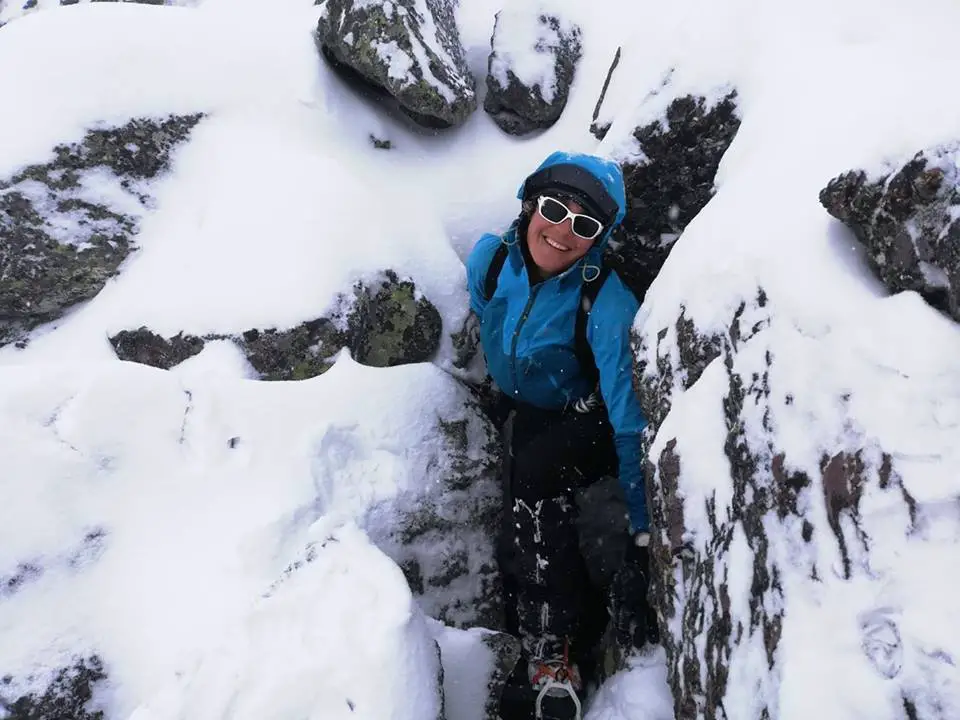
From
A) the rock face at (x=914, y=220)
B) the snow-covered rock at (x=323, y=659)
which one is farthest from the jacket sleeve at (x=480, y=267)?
the rock face at (x=914, y=220)

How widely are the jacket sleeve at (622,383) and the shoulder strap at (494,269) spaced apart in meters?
0.85

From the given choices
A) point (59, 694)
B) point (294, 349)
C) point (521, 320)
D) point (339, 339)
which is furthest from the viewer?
point (339, 339)

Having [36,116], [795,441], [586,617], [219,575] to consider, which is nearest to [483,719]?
[586,617]

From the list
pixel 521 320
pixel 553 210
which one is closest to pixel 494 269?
pixel 521 320

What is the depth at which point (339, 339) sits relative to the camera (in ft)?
14.6

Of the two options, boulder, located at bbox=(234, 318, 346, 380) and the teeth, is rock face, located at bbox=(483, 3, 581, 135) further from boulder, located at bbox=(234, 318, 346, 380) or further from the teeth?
boulder, located at bbox=(234, 318, 346, 380)

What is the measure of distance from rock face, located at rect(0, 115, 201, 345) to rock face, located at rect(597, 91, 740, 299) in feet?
12.3

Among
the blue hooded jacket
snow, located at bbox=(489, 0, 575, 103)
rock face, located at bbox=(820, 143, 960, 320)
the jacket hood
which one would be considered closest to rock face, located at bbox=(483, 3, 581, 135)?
snow, located at bbox=(489, 0, 575, 103)

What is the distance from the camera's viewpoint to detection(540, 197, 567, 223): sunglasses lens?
3.77 metres

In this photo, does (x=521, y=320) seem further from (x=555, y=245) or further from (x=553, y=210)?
(x=553, y=210)

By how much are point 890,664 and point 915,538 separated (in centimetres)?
34

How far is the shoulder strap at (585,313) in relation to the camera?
378cm

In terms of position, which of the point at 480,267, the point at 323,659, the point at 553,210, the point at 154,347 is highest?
the point at 553,210

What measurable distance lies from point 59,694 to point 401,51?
5079mm
